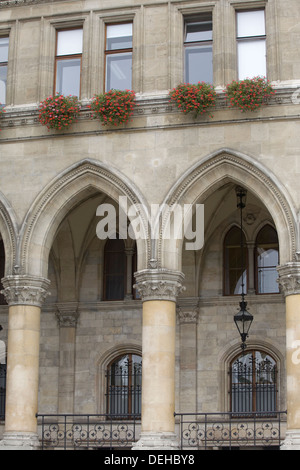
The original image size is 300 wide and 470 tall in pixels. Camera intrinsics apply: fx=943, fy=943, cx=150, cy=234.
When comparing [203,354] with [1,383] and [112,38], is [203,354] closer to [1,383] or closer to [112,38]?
[1,383]

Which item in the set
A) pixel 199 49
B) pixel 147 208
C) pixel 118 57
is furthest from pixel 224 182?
pixel 118 57

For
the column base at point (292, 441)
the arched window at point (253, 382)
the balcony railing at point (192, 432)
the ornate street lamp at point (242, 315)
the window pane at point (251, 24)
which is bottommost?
the column base at point (292, 441)

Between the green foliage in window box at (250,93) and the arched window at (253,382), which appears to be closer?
the green foliage in window box at (250,93)

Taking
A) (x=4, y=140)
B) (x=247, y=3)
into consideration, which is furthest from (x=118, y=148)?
(x=247, y=3)

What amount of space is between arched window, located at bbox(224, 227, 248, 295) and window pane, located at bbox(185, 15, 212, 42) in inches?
196

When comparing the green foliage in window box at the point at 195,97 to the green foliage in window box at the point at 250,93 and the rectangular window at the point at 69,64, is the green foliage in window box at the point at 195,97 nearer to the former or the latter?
the green foliage in window box at the point at 250,93

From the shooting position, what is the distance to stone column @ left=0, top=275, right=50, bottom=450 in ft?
65.7

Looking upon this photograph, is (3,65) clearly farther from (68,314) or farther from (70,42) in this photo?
(68,314)

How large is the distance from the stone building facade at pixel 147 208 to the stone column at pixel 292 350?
0.03m

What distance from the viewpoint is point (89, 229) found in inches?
961

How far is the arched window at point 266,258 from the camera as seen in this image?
2338 cm

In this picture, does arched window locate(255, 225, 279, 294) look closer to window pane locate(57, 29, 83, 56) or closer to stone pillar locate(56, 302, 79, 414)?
stone pillar locate(56, 302, 79, 414)

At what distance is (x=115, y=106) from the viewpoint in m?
20.8

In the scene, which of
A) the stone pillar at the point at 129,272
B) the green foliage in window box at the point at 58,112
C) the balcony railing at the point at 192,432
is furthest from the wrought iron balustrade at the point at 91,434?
the green foliage in window box at the point at 58,112
